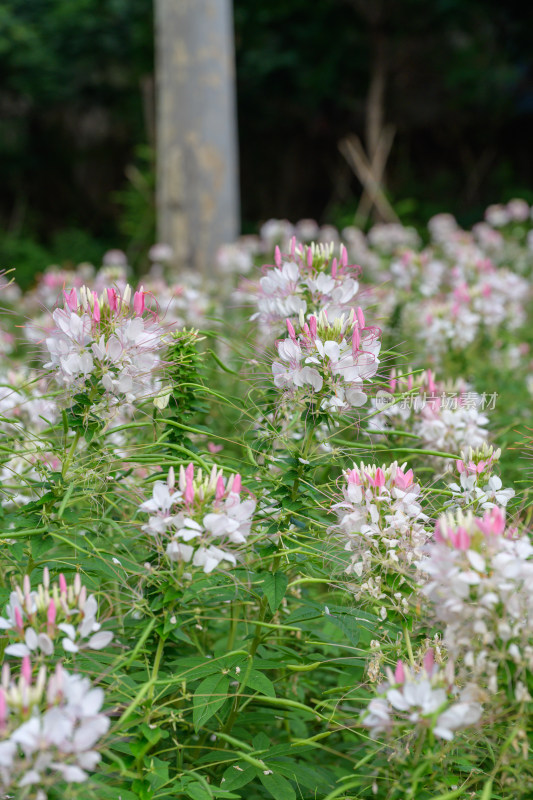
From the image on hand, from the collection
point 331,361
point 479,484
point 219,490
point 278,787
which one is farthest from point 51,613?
point 479,484

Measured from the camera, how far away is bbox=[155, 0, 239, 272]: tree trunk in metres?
6.93

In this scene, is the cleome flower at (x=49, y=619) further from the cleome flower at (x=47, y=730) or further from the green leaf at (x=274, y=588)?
the green leaf at (x=274, y=588)

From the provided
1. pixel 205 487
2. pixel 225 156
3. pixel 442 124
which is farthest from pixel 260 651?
pixel 442 124

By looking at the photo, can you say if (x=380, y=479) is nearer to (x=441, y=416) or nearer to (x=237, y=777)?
(x=237, y=777)

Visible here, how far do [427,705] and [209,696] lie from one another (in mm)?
497

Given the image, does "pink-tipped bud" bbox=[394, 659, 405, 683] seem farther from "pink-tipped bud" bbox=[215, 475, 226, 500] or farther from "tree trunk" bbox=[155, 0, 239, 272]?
"tree trunk" bbox=[155, 0, 239, 272]

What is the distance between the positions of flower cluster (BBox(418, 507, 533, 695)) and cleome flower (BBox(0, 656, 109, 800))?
1.60 ft

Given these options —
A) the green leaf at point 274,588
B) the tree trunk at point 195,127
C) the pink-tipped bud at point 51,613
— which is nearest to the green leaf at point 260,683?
the green leaf at point 274,588

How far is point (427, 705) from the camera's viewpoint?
3.48 feet

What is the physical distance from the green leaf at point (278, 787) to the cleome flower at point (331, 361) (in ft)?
2.20

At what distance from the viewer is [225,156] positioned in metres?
7.24

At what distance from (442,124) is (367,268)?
1010 cm

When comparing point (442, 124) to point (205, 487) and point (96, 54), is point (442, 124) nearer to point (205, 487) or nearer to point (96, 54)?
point (96, 54)

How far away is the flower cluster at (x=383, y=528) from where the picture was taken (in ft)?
4.49
